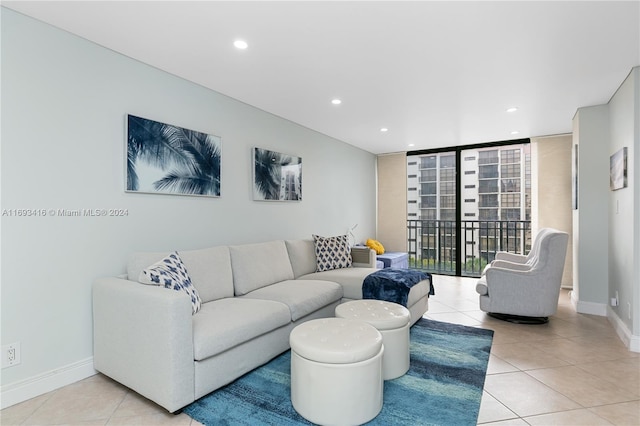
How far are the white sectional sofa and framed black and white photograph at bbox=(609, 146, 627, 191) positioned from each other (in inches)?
84.6

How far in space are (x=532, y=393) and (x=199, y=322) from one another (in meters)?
2.16

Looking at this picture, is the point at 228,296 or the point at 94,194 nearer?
the point at 94,194

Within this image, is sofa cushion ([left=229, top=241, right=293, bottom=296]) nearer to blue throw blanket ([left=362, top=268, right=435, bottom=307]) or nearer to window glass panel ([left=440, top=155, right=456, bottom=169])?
blue throw blanket ([left=362, top=268, right=435, bottom=307])

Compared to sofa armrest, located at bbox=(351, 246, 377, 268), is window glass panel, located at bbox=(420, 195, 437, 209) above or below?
above

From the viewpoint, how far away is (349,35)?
229cm

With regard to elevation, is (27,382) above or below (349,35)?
below

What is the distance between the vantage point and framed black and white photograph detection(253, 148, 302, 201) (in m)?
3.86

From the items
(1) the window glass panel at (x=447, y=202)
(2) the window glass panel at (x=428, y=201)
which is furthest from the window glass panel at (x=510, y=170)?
(2) the window glass panel at (x=428, y=201)

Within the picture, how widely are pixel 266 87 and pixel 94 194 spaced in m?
1.73

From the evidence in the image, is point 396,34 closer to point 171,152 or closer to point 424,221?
point 171,152

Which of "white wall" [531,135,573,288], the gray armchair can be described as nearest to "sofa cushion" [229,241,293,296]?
the gray armchair

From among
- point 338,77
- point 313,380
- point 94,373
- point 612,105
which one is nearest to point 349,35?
point 338,77

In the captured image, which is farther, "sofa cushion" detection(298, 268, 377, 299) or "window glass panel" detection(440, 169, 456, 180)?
"window glass panel" detection(440, 169, 456, 180)

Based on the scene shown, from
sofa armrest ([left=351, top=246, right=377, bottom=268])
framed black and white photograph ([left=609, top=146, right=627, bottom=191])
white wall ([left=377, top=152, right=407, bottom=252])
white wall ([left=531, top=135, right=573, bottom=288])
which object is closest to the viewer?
framed black and white photograph ([left=609, top=146, right=627, bottom=191])
